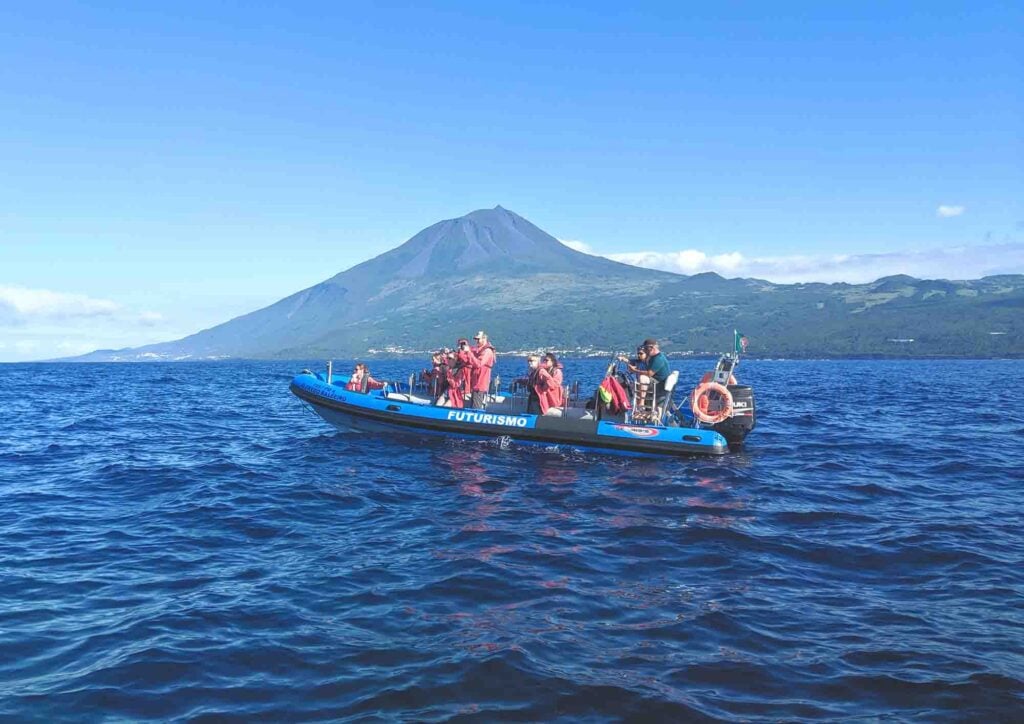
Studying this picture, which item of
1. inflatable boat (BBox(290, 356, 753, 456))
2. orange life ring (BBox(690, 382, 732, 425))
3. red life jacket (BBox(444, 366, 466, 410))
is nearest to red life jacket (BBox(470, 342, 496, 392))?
red life jacket (BBox(444, 366, 466, 410))

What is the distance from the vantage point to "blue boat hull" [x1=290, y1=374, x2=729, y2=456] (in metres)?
16.5

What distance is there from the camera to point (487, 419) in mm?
17766

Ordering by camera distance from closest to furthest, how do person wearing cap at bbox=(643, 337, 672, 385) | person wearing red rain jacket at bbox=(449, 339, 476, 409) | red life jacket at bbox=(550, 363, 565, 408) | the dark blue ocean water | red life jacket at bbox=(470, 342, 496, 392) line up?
the dark blue ocean water < person wearing cap at bbox=(643, 337, 672, 385) < red life jacket at bbox=(550, 363, 565, 408) < red life jacket at bbox=(470, 342, 496, 392) < person wearing red rain jacket at bbox=(449, 339, 476, 409)

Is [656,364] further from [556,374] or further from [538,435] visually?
[538,435]

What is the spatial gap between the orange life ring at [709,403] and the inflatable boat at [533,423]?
7cm

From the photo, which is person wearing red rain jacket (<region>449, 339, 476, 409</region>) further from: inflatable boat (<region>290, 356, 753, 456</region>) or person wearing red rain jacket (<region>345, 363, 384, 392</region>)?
person wearing red rain jacket (<region>345, 363, 384, 392</region>)

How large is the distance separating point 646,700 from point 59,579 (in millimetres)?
6643

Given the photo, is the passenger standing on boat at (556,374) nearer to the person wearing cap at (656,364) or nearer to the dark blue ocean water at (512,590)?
the person wearing cap at (656,364)

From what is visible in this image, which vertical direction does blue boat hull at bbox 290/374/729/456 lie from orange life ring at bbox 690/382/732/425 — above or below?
below

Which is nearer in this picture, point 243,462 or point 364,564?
point 364,564

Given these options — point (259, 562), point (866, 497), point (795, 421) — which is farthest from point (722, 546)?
point (795, 421)

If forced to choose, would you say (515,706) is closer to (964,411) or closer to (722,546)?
(722,546)

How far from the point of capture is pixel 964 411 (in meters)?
29.7

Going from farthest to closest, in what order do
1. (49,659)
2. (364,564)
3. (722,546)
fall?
(722,546) < (364,564) < (49,659)
